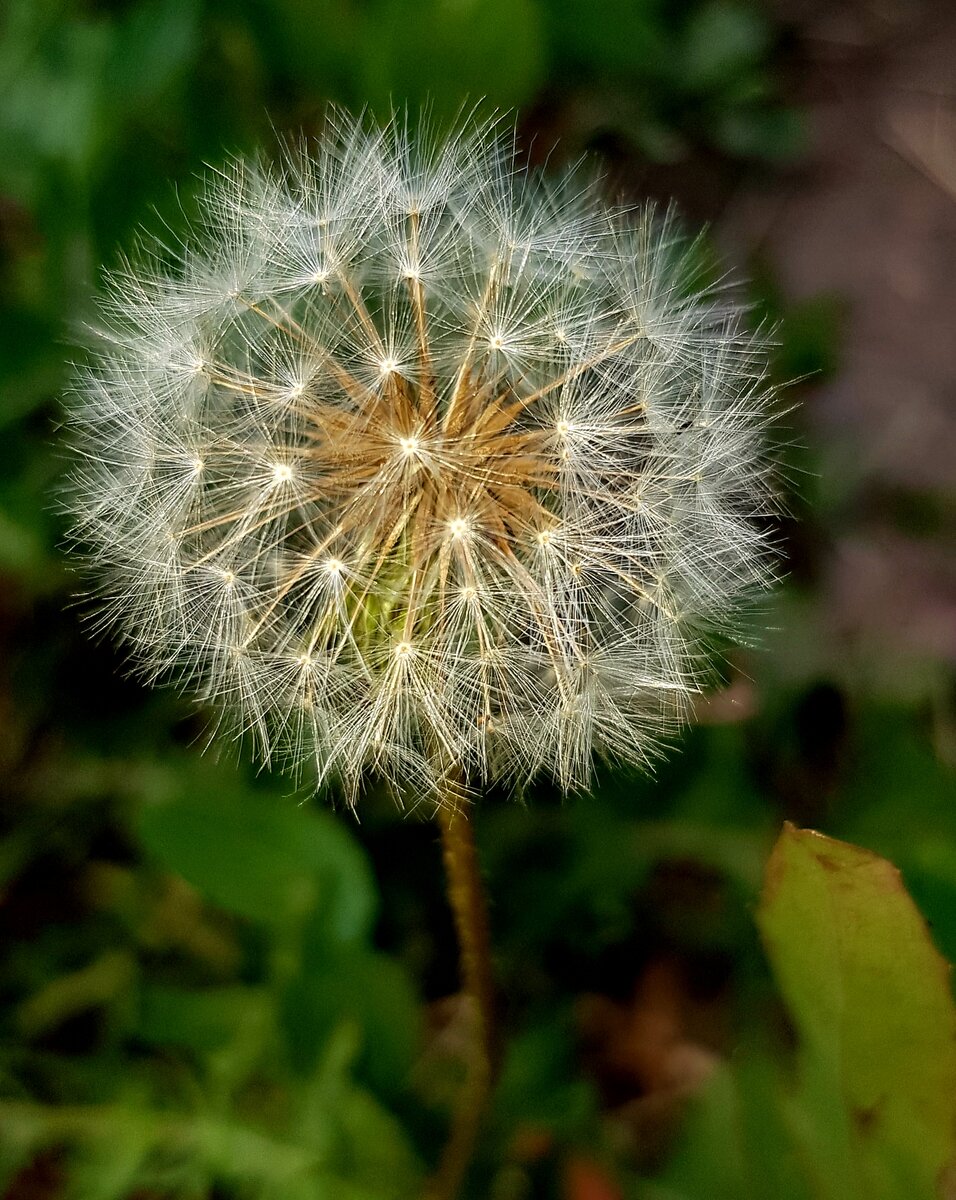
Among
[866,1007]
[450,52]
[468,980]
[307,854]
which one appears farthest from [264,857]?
[450,52]

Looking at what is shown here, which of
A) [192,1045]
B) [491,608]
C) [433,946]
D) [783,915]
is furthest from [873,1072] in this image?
[192,1045]

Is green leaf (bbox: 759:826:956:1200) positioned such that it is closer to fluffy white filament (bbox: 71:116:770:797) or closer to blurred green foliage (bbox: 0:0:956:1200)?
fluffy white filament (bbox: 71:116:770:797)

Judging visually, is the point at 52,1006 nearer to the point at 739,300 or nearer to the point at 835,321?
the point at 739,300

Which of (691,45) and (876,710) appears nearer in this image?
(876,710)

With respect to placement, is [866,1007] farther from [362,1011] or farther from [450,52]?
[450,52]

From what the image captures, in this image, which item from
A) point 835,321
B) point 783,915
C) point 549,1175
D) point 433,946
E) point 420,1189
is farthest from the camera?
point 835,321

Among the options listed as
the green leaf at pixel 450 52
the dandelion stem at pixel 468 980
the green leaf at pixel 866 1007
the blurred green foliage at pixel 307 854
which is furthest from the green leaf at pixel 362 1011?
A: the green leaf at pixel 450 52
